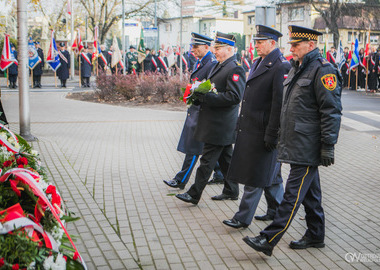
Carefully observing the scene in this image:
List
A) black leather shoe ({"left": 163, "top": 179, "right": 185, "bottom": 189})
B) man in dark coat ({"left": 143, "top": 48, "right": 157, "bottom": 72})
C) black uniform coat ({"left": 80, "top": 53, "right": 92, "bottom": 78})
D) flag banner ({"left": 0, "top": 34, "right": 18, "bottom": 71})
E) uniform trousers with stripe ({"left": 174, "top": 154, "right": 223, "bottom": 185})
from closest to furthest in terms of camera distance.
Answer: uniform trousers with stripe ({"left": 174, "top": 154, "right": 223, "bottom": 185}) < black leather shoe ({"left": 163, "top": 179, "right": 185, "bottom": 189}) < flag banner ({"left": 0, "top": 34, "right": 18, "bottom": 71}) < black uniform coat ({"left": 80, "top": 53, "right": 92, "bottom": 78}) < man in dark coat ({"left": 143, "top": 48, "right": 157, "bottom": 72})

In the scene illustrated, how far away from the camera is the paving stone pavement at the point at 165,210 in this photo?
4.66 metres

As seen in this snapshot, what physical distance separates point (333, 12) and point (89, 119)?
36704 mm

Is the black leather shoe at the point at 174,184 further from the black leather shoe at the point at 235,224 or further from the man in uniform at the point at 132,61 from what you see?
the man in uniform at the point at 132,61

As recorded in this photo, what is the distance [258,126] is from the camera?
530 centimetres

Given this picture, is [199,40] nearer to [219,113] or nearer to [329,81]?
[219,113]

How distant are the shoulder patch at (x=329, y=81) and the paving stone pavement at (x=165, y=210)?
151 centimetres

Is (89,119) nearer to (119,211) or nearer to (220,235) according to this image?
(119,211)

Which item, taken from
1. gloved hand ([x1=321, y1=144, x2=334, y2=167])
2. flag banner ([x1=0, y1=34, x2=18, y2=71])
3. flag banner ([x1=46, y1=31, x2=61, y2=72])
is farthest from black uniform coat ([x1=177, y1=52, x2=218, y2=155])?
flag banner ([x1=46, y1=31, x2=61, y2=72])

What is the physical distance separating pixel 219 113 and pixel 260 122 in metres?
0.97

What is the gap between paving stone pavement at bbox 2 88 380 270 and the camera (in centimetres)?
466

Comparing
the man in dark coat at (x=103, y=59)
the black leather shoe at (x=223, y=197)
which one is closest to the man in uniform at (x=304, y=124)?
the black leather shoe at (x=223, y=197)

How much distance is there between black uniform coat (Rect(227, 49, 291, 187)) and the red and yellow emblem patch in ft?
2.42

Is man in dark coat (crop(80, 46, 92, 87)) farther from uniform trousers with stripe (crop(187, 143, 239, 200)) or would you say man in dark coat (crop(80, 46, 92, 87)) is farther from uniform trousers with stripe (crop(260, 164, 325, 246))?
uniform trousers with stripe (crop(260, 164, 325, 246))

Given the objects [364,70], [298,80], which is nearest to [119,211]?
[298,80]
